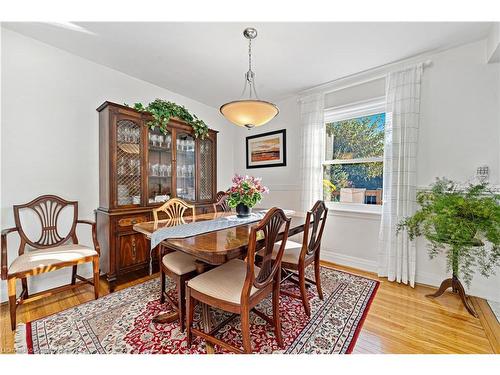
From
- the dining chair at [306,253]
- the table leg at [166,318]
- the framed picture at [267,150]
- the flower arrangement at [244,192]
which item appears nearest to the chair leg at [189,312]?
the table leg at [166,318]

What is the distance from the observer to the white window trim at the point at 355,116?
265 centimetres

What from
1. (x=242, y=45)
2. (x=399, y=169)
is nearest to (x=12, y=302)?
(x=242, y=45)

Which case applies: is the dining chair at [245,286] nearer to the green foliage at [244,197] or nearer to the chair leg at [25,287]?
the green foliage at [244,197]

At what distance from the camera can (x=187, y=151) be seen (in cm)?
305

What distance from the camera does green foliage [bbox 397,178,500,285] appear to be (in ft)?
5.49

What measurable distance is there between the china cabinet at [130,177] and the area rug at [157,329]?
0.44 metres

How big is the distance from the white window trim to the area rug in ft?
3.58

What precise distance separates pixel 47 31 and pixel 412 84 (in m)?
3.58

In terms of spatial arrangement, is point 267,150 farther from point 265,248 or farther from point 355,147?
point 265,248

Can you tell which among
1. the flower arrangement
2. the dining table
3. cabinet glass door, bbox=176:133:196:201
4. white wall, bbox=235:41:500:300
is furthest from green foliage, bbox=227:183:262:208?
white wall, bbox=235:41:500:300
